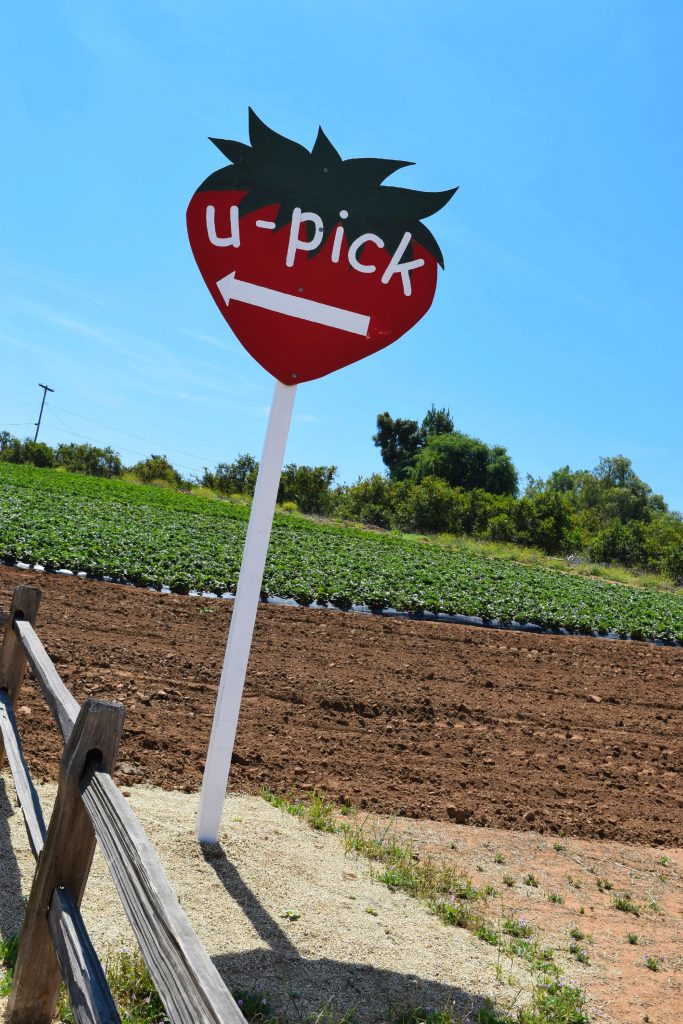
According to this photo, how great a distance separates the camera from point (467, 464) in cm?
5553

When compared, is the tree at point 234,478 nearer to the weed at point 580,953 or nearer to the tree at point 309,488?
the tree at point 309,488

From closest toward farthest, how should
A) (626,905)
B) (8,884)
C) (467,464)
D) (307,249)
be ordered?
1. (8,884)
2. (307,249)
3. (626,905)
4. (467,464)

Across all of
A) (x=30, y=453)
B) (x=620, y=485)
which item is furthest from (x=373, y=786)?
(x=620, y=485)

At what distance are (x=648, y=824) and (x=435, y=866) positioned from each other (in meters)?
2.39

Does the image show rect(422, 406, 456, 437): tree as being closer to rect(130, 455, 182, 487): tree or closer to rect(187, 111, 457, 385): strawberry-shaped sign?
rect(130, 455, 182, 487): tree

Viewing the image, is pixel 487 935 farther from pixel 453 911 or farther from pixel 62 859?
pixel 62 859

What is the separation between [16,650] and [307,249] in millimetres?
2597

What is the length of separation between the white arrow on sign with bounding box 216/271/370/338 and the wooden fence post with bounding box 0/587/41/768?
1879 mm

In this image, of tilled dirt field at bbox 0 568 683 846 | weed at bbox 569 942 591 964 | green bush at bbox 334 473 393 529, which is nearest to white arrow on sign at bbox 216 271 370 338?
tilled dirt field at bbox 0 568 683 846

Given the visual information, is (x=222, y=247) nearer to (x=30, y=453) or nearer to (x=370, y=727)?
(x=370, y=727)

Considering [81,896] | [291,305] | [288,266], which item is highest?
[288,266]

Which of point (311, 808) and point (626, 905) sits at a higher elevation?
point (311, 808)

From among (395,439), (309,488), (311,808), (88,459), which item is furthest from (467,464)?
(311,808)

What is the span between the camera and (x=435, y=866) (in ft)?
15.3
